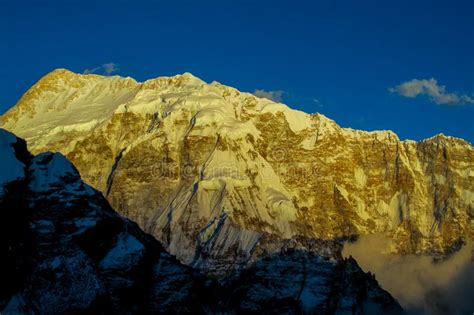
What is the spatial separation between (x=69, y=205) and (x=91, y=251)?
8592 mm

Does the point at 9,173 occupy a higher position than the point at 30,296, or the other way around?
the point at 9,173

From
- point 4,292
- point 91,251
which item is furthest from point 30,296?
point 91,251

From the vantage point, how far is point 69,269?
18662cm

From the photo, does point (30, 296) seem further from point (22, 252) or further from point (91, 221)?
point (91, 221)

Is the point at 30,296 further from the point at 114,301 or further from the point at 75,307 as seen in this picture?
the point at 114,301

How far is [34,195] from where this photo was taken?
19538 centimetres

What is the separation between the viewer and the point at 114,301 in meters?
197

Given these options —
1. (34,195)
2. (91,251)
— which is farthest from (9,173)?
(91,251)

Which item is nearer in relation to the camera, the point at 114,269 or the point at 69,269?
the point at 69,269

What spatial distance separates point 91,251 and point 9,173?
18.4 metres

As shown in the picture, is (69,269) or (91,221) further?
(91,221)

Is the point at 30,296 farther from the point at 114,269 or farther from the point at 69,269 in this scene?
the point at 114,269

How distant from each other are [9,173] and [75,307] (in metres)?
25.0

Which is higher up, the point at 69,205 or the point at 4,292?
the point at 69,205
